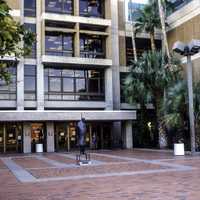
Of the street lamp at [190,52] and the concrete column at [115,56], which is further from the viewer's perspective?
the concrete column at [115,56]

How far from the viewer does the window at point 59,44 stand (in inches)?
1358

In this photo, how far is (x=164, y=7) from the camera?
3578 cm

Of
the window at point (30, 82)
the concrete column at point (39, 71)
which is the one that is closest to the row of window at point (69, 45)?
the concrete column at point (39, 71)

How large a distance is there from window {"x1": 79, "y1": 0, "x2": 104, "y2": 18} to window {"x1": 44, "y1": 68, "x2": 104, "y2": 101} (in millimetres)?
5356

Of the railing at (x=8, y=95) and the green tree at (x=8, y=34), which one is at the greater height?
the railing at (x=8, y=95)

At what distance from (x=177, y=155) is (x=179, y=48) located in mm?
6592

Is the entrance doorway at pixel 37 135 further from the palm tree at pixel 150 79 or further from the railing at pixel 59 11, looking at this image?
the railing at pixel 59 11

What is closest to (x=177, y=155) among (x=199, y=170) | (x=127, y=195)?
(x=199, y=170)

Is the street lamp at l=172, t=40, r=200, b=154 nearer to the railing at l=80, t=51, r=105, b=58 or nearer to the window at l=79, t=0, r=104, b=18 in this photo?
the railing at l=80, t=51, r=105, b=58

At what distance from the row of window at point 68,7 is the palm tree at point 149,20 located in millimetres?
3648

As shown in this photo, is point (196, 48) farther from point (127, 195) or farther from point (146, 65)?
point (127, 195)

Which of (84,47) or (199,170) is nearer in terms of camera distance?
(199,170)

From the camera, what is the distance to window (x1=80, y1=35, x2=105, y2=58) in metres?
35.8

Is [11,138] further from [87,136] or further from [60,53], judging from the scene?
[60,53]
